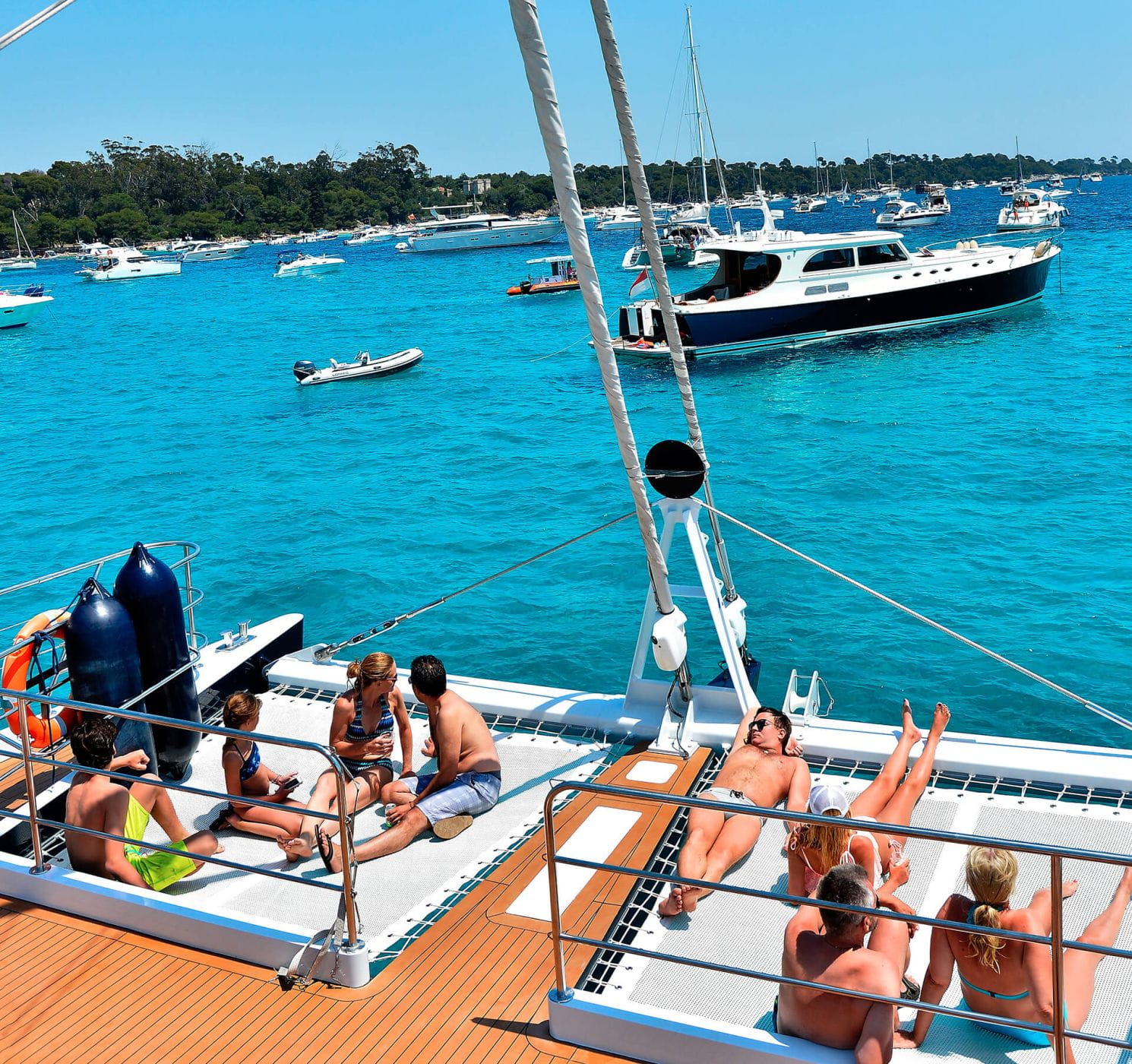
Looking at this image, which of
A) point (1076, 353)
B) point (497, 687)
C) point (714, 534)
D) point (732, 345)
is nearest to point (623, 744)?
point (497, 687)

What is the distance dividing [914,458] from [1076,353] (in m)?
13.5

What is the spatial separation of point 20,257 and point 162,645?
158701 millimetres

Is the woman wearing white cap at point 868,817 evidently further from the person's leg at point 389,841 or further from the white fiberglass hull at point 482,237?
the white fiberglass hull at point 482,237

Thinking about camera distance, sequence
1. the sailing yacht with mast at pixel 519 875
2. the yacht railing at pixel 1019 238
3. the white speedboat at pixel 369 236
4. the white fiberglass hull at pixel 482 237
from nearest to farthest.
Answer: the sailing yacht with mast at pixel 519 875, the yacht railing at pixel 1019 238, the white fiberglass hull at pixel 482 237, the white speedboat at pixel 369 236

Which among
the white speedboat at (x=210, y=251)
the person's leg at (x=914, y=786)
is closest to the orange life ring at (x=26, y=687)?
the person's leg at (x=914, y=786)

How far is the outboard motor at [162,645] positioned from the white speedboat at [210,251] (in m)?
133

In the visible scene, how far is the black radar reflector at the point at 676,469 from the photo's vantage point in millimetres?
6938

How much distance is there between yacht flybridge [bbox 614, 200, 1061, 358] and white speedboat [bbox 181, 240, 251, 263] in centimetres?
11029

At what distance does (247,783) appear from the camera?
643 cm

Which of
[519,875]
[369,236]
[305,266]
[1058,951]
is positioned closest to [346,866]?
[519,875]

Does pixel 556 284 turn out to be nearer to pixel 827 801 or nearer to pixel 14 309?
pixel 14 309

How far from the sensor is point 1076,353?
3266 cm

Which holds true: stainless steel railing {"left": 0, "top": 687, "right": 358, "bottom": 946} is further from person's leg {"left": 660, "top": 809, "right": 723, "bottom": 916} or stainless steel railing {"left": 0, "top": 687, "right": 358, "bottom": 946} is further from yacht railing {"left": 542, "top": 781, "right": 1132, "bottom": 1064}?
person's leg {"left": 660, "top": 809, "right": 723, "bottom": 916}

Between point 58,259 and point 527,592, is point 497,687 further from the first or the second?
point 58,259
